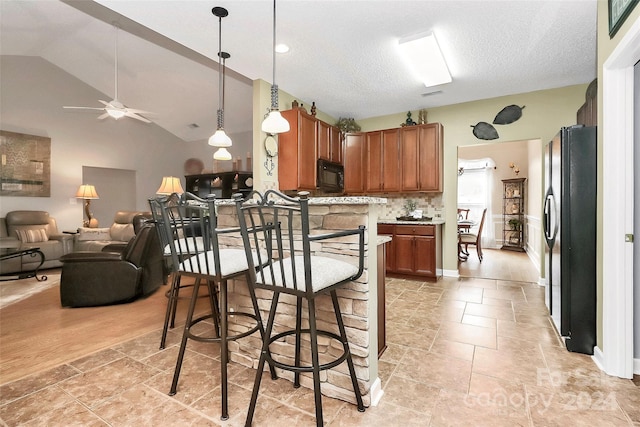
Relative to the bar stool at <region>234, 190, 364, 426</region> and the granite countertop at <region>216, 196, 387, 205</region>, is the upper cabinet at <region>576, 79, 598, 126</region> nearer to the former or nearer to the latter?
the granite countertop at <region>216, 196, 387, 205</region>

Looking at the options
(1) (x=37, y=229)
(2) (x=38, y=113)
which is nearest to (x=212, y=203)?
(1) (x=37, y=229)

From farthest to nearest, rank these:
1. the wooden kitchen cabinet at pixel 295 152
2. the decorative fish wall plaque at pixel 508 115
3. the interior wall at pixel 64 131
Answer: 1. the interior wall at pixel 64 131
2. the decorative fish wall plaque at pixel 508 115
3. the wooden kitchen cabinet at pixel 295 152

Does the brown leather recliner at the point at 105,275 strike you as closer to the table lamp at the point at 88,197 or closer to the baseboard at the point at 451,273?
the table lamp at the point at 88,197

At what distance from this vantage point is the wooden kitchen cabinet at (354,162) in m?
5.02

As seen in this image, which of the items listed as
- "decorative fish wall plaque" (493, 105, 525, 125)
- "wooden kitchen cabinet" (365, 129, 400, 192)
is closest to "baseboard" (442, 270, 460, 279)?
"wooden kitchen cabinet" (365, 129, 400, 192)

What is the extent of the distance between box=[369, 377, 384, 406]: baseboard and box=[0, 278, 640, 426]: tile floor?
31 millimetres

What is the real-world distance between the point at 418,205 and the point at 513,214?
3790 mm

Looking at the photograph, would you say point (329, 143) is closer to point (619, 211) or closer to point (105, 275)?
point (105, 275)

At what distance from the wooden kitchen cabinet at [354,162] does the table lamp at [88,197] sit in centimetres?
520

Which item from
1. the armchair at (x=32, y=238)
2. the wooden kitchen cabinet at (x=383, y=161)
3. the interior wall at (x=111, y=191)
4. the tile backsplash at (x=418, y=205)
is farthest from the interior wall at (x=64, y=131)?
the tile backsplash at (x=418, y=205)

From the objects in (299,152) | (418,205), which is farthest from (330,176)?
(418,205)

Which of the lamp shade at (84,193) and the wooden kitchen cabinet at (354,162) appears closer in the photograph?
the wooden kitchen cabinet at (354,162)

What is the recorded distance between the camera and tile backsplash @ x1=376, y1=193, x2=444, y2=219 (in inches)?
187

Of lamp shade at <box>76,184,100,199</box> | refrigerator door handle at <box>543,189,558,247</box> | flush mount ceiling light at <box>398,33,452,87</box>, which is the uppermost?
flush mount ceiling light at <box>398,33,452,87</box>
